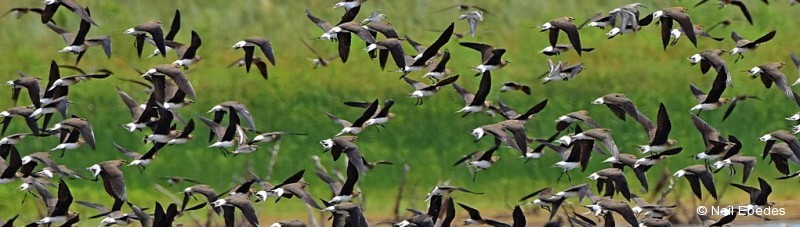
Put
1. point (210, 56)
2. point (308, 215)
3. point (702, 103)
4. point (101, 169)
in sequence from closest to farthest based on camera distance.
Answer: point (101, 169)
point (702, 103)
point (308, 215)
point (210, 56)

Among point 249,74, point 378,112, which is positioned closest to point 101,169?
point 378,112

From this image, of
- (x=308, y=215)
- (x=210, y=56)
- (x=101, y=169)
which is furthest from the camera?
(x=210, y=56)

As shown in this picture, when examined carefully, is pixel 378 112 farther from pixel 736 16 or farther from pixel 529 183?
pixel 736 16

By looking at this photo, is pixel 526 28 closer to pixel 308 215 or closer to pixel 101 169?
pixel 308 215

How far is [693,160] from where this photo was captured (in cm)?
3819

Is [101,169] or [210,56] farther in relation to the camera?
[210,56]

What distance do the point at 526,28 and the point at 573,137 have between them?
25.9 ft

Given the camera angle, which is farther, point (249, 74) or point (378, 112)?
point (249, 74)

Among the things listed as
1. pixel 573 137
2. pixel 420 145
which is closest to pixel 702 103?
pixel 573 137

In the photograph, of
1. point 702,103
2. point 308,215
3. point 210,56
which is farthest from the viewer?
point 210,56

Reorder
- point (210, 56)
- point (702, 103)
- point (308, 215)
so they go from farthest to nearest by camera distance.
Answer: point (210, 56)
point (308, 215)
point (702, 103)

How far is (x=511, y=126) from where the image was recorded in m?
32.4

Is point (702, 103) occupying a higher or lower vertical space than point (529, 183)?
higher

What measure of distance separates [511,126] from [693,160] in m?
6.49
